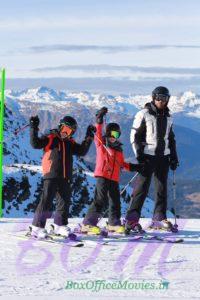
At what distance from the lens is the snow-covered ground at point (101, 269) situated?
7.04m

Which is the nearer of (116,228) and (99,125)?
(99,125)

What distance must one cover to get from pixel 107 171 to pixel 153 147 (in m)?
0.96

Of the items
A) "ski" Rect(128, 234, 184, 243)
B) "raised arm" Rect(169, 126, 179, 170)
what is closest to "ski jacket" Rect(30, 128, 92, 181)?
"ski" Rect(128, 234, 184, 243)

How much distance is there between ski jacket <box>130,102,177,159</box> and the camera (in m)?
11.4

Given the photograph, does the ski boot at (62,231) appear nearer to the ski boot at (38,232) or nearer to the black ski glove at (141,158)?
the ski boot at (38,232)

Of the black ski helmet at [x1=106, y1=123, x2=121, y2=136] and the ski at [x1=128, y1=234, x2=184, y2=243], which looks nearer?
the ski at [x1=128, y1=234, x2=184, y2=243]

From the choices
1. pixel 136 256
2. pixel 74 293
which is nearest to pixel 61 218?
pixel 136 256

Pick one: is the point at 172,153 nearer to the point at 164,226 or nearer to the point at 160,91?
the point at 160,91

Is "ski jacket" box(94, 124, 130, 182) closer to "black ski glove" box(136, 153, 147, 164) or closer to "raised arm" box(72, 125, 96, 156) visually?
"black ski glove" box(136, 153, 147, 164)

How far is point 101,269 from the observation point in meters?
8.28

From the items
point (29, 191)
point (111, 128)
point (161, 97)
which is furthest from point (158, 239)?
point (29, 191)

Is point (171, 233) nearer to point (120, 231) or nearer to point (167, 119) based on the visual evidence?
point (120, 231)

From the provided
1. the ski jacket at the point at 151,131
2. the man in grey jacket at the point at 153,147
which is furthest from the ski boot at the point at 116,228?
the ski jacket at the point at 151,131

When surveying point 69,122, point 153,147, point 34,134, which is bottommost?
point 153,147
